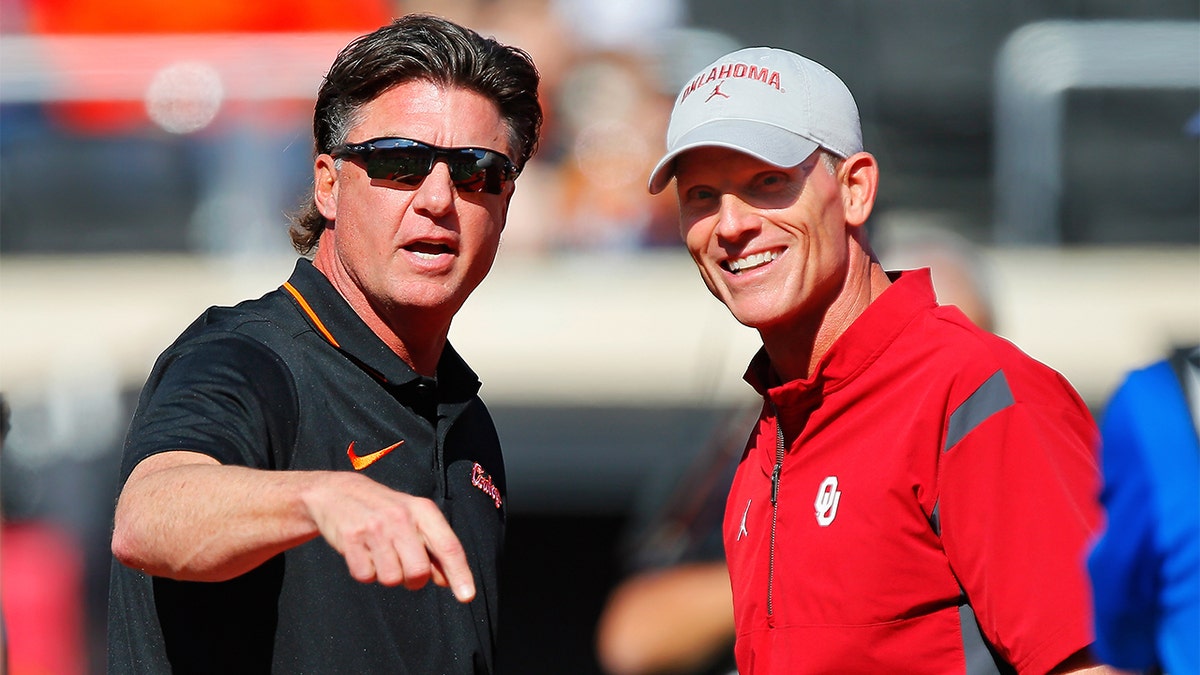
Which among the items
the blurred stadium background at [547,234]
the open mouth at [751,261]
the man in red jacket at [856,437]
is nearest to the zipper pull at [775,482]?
the man in red jacket at [856,437]

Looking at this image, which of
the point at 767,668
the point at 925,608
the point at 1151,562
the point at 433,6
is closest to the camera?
the point at 1151,562

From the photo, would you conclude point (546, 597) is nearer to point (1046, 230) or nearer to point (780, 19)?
point (1046, 230)

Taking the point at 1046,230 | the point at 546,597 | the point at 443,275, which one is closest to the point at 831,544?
the point at 443,275

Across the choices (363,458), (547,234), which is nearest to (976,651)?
(363,458)

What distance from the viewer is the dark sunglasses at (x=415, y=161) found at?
238 cm

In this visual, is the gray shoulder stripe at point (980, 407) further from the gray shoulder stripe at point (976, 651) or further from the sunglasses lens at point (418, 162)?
the sunglasses lens at point (418, 162)

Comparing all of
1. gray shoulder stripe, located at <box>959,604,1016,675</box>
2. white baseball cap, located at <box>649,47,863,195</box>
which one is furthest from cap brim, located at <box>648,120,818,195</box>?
gray shoulder stripe, located at <box>959,604,1016,675</box>

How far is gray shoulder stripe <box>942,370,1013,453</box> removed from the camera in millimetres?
1954

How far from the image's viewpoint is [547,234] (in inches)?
237

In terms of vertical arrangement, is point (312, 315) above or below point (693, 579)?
above

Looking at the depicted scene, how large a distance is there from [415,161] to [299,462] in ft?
1.78

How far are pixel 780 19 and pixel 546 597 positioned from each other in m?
3.16

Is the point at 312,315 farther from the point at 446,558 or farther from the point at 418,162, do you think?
the point at 446,558

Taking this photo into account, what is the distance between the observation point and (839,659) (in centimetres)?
204
